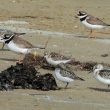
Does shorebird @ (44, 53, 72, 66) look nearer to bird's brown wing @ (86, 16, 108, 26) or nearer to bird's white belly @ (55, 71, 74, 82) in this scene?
bird's white belly @ (55, 71, 74, 82)

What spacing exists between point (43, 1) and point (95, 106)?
1522 centimetres

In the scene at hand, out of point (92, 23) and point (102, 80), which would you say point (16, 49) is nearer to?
point (102, 80)

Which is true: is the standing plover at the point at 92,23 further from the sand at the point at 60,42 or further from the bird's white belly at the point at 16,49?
the bird's white belly at the point at 16,49

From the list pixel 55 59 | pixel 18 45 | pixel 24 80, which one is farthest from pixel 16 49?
pixel 24 80

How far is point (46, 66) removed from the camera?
14938 millimetres

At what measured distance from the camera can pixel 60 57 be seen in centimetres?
1498

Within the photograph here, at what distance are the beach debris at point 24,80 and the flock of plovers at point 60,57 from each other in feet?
1.80

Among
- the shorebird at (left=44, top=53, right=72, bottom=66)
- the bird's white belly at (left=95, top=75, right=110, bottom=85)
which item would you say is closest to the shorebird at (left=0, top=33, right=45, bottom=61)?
the shorebird at (left=44, top=53, right=72, bottom=66)

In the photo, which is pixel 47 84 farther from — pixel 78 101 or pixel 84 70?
pixel 84 70

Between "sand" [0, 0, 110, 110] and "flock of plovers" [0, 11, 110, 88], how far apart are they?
21 cm

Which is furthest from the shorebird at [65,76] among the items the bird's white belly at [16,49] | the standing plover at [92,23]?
the standing plover at [92,23]

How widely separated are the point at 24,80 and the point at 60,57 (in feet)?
8.83

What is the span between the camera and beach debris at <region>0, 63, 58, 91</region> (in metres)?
12.2

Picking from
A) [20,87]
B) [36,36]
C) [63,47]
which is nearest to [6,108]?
[20,87]
